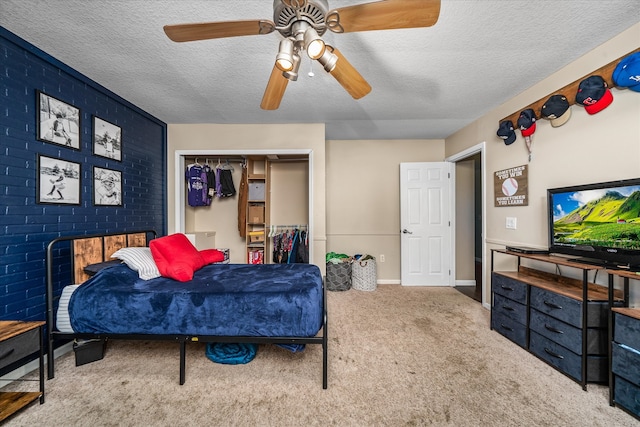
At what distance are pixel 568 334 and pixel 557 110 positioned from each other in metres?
1.85

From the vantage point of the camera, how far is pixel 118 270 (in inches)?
80.4

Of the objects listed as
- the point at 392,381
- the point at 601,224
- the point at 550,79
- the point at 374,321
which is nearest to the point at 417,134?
the point at 550,79

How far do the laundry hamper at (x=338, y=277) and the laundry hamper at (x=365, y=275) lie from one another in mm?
164

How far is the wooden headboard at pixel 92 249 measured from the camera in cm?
217

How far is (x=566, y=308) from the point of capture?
6.15 feet

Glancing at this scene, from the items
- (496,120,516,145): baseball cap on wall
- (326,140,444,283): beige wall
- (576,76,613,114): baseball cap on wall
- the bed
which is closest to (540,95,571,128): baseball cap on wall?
(576,76,613,114): baseball cap on wall

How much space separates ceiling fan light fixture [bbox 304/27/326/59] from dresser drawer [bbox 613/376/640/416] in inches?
104

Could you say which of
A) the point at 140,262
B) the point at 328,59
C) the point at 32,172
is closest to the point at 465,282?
the point at 328,59

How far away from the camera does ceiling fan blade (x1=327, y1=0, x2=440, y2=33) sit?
1.19 meters

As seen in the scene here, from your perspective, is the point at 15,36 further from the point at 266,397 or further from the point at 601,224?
the point at 601,224

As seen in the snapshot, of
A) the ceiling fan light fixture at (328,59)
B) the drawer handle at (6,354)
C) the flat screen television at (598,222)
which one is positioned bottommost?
the drawer handle at (6,354)

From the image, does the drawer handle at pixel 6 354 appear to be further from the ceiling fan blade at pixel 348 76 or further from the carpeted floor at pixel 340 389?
the ceiling fan blade at pixel 348 76

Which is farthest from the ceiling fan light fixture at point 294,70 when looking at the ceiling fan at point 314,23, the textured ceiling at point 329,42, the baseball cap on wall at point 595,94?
the baseball cap on wall at point 595,94

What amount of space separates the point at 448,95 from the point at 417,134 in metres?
1.43
